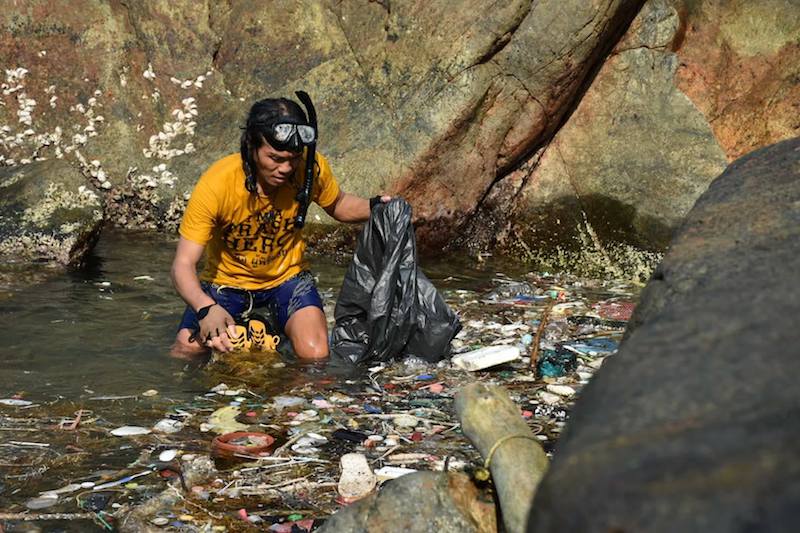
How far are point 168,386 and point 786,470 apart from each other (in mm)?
4945

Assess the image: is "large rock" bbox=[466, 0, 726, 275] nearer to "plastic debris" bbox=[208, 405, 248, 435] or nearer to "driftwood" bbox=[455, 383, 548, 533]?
"plastic debris" bbox=[208, 405, 248, 435]

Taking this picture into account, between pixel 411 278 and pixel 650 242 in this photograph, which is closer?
pixel 411 278

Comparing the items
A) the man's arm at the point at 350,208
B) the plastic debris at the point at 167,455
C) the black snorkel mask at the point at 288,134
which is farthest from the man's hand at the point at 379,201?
the plastic debris at the point at 167,455

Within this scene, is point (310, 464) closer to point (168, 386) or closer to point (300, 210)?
point (168, 386)

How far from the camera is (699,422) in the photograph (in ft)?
5.56

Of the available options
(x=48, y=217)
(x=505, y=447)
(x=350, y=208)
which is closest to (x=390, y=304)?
(x=350, y=208)

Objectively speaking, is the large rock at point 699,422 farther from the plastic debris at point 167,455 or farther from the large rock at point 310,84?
the large rock at point 310,84

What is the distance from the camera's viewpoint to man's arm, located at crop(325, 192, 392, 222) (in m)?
6.71

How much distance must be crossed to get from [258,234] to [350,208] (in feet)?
2.24

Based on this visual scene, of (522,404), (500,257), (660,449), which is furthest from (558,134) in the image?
(660,449)

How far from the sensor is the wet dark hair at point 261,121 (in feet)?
19.0

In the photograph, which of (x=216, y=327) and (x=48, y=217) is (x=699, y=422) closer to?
(x=216, y=327)

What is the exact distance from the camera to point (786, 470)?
147cm

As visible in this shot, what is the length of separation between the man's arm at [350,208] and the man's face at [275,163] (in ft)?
2.44
